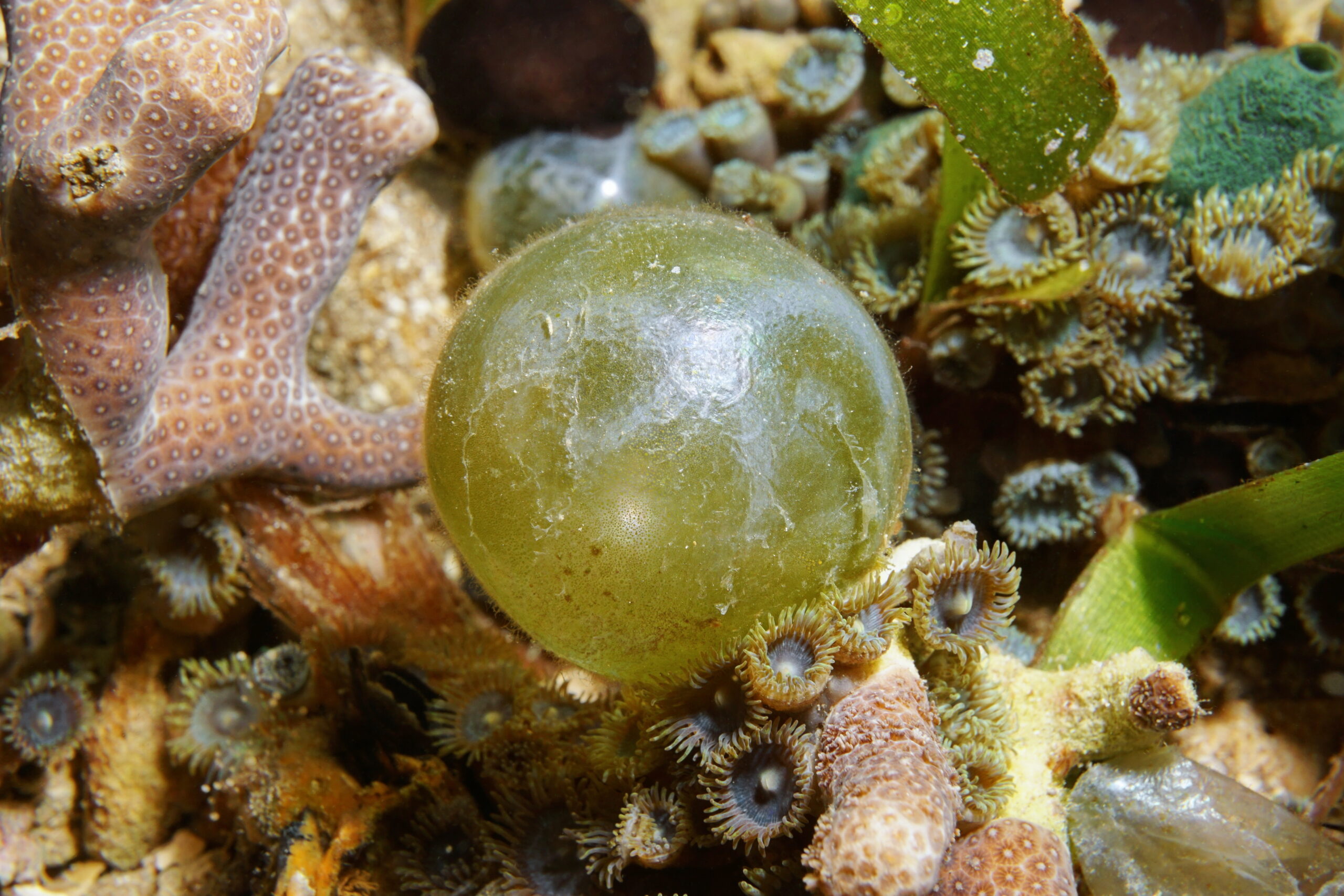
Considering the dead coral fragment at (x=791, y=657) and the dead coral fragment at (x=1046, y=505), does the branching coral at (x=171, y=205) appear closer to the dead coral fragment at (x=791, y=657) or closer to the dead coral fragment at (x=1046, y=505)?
the dead coral fragment at (x=791, y=657)

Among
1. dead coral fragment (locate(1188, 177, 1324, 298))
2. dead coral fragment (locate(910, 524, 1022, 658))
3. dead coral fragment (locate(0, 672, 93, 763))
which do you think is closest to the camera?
dead coral fragment (locate(910, 524, 1022, 658))

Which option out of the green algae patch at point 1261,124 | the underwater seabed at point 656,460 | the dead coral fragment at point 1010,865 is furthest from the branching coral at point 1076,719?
the green algae patch at point 1261,124

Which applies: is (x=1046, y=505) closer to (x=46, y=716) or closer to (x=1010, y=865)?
(x=1010, y=865)

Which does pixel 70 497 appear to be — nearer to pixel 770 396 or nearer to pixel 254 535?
pixel 254 535

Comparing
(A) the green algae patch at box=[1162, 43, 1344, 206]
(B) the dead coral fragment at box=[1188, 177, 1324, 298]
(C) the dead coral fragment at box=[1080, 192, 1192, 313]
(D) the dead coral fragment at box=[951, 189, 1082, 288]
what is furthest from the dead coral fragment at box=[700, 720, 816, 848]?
(A) the green algae patch at box=[1162, 43, 1344, 206]

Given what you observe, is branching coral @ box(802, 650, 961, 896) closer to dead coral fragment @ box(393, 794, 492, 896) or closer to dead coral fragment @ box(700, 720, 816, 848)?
dead coral fragment @ box(700, 720, 816, 848)

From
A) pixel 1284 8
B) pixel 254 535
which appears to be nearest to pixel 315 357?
pixel 254 535
